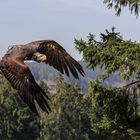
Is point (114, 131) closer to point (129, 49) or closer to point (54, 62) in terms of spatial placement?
point (129, 49)

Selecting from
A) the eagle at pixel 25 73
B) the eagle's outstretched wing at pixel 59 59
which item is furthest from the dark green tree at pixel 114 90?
the eagle at pixel 25 73

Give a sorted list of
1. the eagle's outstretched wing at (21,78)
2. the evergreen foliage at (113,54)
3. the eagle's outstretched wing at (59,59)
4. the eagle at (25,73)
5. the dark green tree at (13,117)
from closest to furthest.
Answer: the eagle at (25,73), the eagle's outstretched wing at (21,78), the eagle's outstretched wing at (59,59), the evergreen foliage at (113,54), the dark green tree at (13,117)

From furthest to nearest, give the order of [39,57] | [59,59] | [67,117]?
[67,117], [59,59], [39,57]

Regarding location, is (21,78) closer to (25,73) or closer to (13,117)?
(25,73)

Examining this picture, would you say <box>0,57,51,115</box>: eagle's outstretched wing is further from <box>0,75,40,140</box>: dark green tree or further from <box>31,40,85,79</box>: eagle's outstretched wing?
<box>0,75,40,140</box>: dark green tree

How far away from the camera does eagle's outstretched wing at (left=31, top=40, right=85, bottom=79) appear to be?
25.5ft

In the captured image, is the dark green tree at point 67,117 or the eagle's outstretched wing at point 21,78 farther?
the dark green tree at point 67,117

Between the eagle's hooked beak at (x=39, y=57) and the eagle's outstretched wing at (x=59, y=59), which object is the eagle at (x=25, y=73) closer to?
Result: the eagle's hooked beak at (x=39, y=57)

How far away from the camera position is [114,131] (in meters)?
17.9

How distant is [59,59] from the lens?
26.7 ft

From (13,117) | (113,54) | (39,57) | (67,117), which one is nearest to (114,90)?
(113,54)

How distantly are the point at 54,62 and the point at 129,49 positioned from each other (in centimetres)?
842

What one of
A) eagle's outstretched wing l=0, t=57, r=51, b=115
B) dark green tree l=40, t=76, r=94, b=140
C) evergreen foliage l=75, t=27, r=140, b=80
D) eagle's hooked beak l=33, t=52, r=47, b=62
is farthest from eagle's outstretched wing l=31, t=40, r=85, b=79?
dark green tree l=40, t=76, r=94, b=140

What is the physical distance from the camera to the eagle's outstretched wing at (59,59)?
25.5 feet
